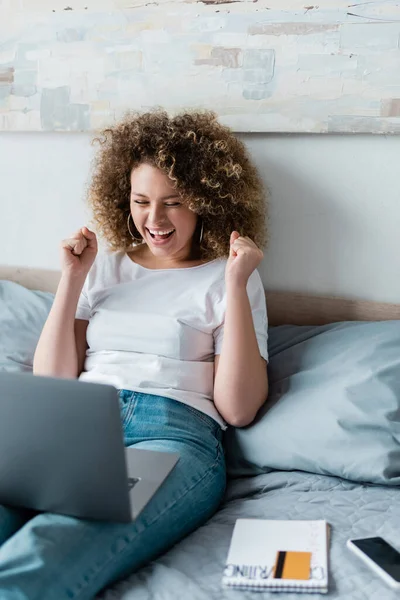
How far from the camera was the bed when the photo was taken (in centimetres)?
106

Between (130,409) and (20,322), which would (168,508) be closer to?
(130,409)

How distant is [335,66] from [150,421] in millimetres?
849

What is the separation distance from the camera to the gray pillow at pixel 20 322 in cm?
164

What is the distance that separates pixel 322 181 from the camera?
1.63m

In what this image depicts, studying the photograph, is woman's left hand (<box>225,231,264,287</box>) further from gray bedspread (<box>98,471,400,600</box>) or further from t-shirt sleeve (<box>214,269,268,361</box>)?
gray bedspread (<box>98,471,400,600</box>)

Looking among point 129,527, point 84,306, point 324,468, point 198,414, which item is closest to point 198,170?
point 84,306

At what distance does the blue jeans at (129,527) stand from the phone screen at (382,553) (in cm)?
29

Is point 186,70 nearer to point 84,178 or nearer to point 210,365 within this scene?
point 84,178

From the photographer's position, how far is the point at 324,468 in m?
1.36

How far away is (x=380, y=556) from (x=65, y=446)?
0.50m

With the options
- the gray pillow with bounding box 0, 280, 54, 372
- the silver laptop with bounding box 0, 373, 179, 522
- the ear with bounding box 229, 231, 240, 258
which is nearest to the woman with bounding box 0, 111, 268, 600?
the ear with bounding box 229, 231, 240, 258

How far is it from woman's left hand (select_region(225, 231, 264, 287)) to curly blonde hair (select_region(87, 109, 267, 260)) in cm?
13

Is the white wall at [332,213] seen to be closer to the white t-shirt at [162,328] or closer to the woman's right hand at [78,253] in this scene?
the white t-shirt at [162,328]

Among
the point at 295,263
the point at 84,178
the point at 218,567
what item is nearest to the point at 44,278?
the point at 84,178
